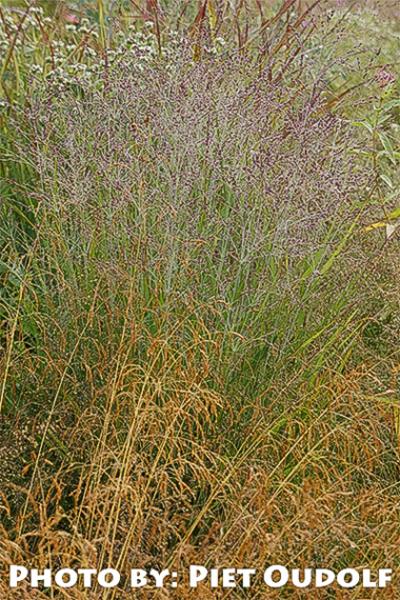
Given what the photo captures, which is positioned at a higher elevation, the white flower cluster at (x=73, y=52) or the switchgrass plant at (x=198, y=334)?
the white flower cluster at (x=73, y=52)

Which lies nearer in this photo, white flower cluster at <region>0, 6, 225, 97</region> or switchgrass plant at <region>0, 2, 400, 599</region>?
switchgrass plant at <region>0, 2, 400, 599</region>

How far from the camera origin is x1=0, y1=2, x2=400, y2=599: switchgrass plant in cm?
253

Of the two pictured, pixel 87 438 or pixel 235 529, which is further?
pixel 87 438

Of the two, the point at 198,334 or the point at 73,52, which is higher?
the point at 73,52

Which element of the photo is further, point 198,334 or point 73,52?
point 73,52

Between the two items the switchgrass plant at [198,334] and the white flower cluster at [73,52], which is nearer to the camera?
the switchgrass plant at [198,334]

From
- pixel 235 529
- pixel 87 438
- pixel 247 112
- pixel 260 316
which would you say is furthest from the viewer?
pixel 247 112

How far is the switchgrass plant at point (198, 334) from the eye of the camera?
8.31 ft

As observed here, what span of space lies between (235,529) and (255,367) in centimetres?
64

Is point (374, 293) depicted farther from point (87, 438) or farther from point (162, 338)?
point (87, 438)

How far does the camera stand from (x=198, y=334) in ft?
8.95

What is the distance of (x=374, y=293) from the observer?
3.37 m

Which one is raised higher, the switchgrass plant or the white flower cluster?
the white flower cluster

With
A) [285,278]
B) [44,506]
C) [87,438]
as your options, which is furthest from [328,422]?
[44,506]
